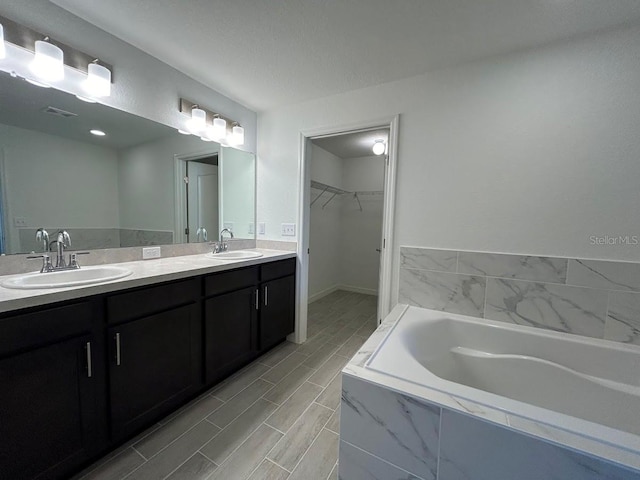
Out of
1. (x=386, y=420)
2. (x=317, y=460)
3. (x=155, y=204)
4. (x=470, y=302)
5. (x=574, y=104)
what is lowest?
(x=317, y=460)

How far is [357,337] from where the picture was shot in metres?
2.64

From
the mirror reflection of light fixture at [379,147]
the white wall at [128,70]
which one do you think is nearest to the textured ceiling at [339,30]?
the white wall at [128,70]

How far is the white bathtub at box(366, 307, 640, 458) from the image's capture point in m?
1.14

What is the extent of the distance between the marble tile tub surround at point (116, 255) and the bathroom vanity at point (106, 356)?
13 cm

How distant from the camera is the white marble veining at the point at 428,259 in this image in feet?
5.92

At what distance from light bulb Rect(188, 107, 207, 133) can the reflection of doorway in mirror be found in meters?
0.25

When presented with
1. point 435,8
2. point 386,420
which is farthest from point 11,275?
point 435,8

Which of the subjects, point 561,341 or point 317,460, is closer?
point 317,460

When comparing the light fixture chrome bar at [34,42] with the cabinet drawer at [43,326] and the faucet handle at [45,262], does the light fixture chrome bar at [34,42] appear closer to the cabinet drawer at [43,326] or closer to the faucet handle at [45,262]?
the faucet handle at [45,262]

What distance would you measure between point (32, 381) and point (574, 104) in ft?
9.78

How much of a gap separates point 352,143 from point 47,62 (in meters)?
2.93

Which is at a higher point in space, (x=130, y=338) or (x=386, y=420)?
(x=130, y=338)

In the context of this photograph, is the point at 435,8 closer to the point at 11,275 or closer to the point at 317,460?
the point at 317,460

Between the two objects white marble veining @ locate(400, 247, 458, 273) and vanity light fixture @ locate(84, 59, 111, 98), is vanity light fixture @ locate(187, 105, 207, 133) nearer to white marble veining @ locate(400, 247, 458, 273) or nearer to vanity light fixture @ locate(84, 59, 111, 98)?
vanity light fixture @ locate(84, 59, 111, 98)
